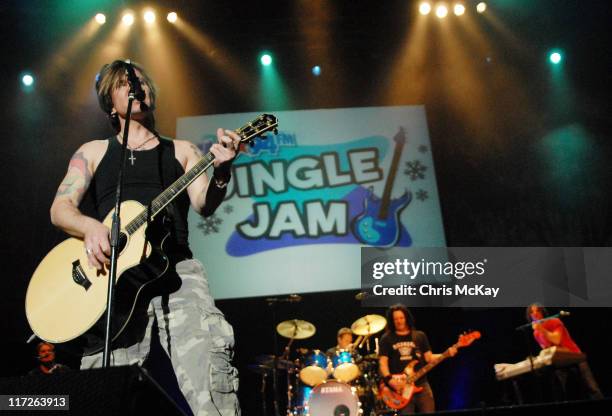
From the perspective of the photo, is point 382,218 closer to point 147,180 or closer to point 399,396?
point 399,396

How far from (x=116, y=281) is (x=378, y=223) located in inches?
202

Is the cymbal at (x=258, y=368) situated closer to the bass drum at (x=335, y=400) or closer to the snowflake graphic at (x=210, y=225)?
the bass drum at (x=335, y=400)

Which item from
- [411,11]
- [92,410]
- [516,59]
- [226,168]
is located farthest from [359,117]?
[92,410]

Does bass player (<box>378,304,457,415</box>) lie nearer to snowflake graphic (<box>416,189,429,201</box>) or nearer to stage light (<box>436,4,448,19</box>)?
snowflake graphic (<box>416,189,429,201</box>)

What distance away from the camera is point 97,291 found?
2.90 meters

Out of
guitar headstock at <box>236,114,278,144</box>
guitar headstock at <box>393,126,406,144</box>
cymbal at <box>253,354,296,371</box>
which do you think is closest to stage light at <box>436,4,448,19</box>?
guitar headstock at <box>393,126,406,144</box>

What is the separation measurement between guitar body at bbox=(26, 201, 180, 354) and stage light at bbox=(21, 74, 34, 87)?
238 inches

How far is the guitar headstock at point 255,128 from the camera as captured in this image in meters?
3.11

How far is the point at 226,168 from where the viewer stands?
9.87ft

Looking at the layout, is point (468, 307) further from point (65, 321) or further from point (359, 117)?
point (65, 321)

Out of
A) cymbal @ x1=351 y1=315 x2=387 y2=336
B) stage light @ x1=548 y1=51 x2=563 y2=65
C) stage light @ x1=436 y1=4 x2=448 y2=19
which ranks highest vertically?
stage light @ x1=436 y1=4 x2=448 y2=19

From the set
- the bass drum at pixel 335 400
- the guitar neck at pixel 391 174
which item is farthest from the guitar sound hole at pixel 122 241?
the guitar neck at pixel 391 174

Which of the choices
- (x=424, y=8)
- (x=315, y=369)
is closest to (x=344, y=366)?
(x=315, y=369)

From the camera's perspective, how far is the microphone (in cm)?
304
